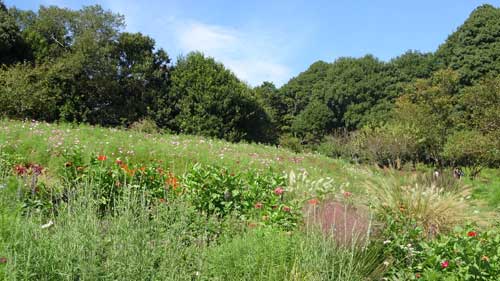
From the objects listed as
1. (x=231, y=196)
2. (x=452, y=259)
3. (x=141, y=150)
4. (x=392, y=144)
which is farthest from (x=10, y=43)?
(x=452, y=259)

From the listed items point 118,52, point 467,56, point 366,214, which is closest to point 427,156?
point 467,56

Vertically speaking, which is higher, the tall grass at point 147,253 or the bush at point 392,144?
the bush at point 392,144

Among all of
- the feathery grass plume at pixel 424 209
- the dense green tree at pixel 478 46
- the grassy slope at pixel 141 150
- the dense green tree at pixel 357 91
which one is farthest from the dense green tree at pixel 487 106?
the dense green tree at pixel 357 91

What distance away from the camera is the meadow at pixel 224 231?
2248 mm

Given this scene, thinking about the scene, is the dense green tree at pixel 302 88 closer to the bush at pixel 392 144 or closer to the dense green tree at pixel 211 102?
the bush at pixel 392 144

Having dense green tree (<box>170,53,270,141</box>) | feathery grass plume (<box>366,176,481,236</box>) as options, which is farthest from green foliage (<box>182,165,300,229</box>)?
dense green tree (<box>170,53,270,141</box>)

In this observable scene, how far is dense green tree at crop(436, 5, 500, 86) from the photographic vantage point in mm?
27047

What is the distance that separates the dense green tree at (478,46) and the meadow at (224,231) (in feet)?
83.0

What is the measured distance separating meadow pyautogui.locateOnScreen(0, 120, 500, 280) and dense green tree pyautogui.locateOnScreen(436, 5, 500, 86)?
25284 millimetres

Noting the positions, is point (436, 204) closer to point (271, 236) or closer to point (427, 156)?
point (271, 236)

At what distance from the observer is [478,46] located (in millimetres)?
27922

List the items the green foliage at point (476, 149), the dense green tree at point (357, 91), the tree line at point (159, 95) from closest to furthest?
the green foliage at point (476, 149) < the tree line at point (159, 95) < the dense green tree at point (357, 91)

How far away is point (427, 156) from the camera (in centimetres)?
2053

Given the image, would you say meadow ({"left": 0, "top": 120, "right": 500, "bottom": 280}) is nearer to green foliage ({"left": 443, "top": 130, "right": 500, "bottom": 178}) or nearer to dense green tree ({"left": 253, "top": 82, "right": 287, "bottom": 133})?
green foliage ({"left": 443, "top": 130, "right": 500, "bottom": 178})
